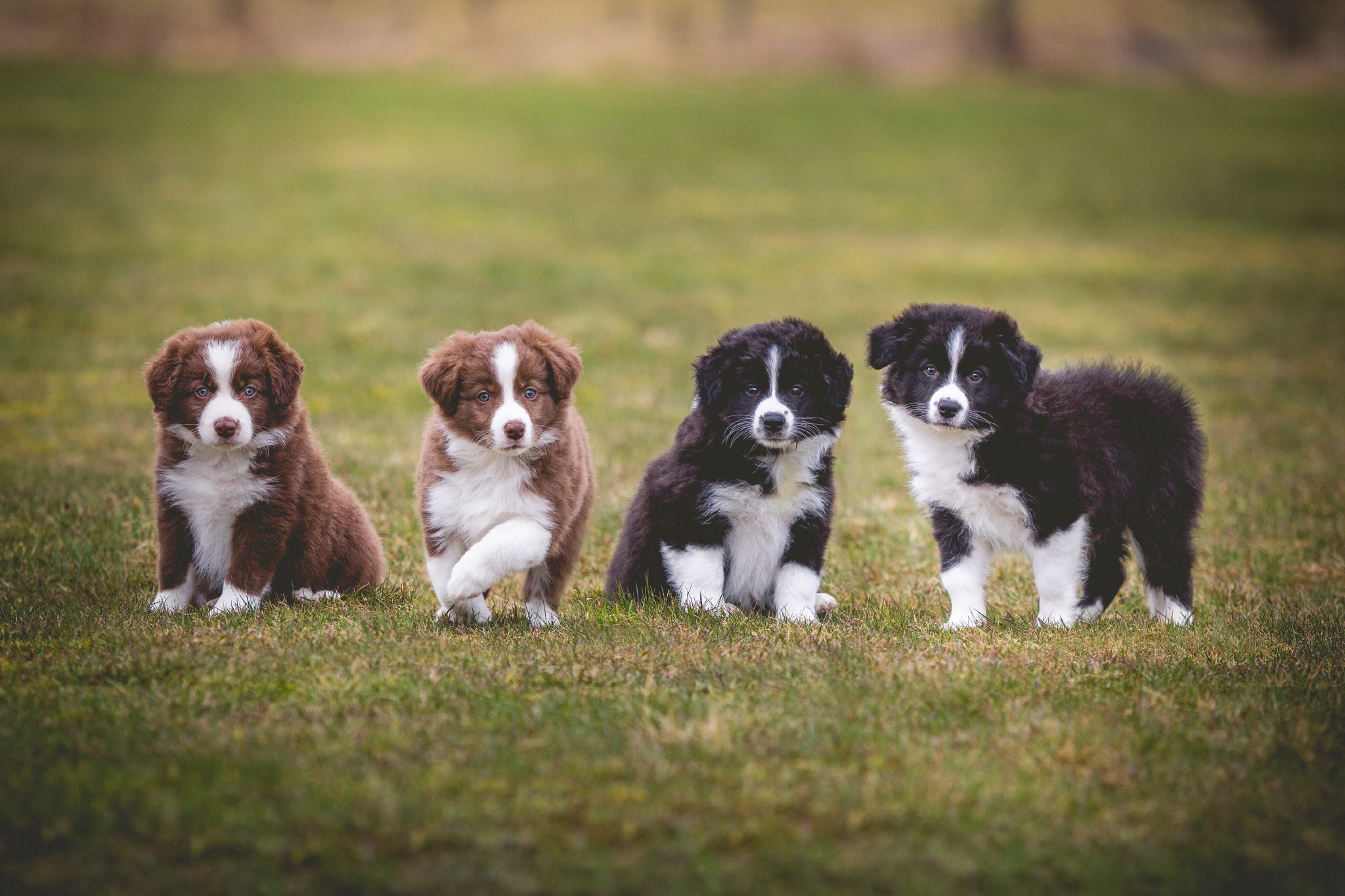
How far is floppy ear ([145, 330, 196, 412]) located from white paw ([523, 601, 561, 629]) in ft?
6.05

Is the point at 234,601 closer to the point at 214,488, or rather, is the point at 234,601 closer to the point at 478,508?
the point at 214,488

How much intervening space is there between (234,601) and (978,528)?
3387mm

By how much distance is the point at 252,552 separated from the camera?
19.0 ft

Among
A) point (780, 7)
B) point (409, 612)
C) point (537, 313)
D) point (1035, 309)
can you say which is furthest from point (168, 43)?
point (409, 612)

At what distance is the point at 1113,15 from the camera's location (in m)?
41.8

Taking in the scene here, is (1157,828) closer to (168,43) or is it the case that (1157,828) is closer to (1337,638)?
(1337,638)

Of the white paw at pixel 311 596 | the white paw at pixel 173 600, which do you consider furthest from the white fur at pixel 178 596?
the white paw at pixel 311 596

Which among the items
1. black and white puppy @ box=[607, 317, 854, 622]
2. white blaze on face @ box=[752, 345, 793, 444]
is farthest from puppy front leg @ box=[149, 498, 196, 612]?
white blaze on face @ box=[752, 345, 793, 444]

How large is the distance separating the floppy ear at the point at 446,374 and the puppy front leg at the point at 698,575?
124cm

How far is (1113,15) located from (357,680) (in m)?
42.6

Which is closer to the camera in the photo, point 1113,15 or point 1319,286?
point 1319,286

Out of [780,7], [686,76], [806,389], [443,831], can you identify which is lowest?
[443,831]

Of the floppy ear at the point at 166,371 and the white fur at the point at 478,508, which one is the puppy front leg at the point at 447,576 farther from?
the floppy ear at the point at 166,371

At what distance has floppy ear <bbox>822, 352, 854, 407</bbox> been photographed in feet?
19.4
